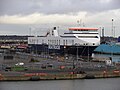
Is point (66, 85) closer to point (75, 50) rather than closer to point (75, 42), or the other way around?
point (75, 50)

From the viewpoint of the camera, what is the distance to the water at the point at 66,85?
19047 millimetres

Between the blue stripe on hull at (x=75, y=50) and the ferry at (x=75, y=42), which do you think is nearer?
the blue stripe on hull at (x=75, y=50)

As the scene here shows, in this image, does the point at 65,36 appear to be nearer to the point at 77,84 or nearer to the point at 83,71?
the point at 83,71

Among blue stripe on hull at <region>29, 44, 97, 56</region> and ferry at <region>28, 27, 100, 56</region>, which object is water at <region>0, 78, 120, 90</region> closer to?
ferry at <region>28, 27, 100, 56</region>

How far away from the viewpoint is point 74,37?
141 ft

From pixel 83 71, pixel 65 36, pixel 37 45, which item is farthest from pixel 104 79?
pixel 37 45

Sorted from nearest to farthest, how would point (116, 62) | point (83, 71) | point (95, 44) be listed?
point (83, 71) → point (116, 62) → point (95, 44)

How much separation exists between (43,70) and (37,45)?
2831 centimetres

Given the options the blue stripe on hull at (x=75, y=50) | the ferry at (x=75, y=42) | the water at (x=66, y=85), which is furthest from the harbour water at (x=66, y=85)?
the blue stripe on hull at (x=75, y=50)

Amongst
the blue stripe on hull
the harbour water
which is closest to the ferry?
the blue stripe on hull

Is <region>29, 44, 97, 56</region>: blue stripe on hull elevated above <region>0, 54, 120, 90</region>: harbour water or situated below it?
above

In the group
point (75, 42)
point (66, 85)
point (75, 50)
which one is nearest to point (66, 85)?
point (66, 85)

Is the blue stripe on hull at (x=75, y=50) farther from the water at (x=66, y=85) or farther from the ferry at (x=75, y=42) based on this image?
the water at (x=66, y=85)

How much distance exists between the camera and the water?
750 inches
